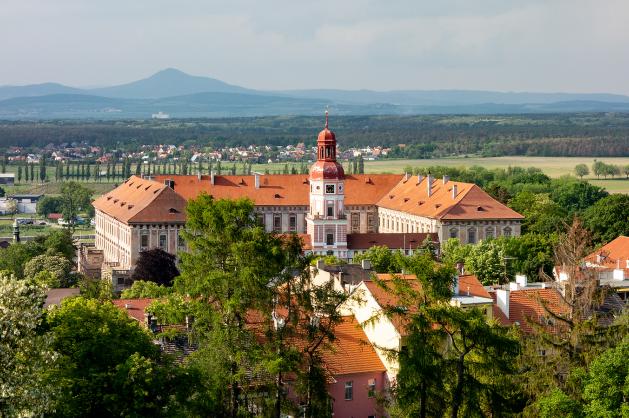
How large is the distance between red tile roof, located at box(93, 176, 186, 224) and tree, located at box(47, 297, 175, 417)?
64.5 meters

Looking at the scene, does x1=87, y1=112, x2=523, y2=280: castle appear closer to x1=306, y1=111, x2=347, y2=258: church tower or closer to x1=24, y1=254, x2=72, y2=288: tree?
x1=306, y1=111, x2=347, y2=258: church tower

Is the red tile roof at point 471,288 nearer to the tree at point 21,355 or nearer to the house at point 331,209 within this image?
the tree at point 21,355

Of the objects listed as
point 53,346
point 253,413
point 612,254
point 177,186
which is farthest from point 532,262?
point 53,346

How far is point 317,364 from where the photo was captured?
1603 inches

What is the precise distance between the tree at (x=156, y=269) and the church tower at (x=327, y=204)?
19486 mm

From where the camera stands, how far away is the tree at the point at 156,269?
284 ft

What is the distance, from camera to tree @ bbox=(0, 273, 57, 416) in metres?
31.7

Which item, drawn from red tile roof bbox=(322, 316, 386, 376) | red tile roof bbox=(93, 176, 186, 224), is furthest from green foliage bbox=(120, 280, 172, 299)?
red tile roof bbox=(93, 176, 186, 224)

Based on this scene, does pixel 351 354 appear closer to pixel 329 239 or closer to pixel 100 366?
pixel 100 366

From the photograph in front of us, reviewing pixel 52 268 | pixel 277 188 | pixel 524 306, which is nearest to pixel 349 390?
pixel 524 306

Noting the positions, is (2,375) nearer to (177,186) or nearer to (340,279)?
(340,279)

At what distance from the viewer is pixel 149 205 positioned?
108688 millimetres

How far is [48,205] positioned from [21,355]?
162 metres

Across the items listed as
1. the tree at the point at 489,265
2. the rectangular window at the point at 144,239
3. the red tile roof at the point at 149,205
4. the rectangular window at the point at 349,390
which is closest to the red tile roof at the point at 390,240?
the red tile roof at the point at 149,205
